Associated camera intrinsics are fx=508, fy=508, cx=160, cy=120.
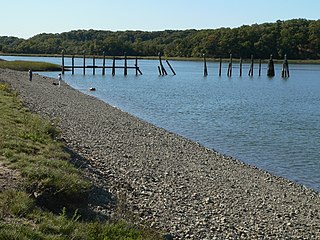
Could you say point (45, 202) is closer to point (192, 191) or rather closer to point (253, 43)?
point (192, 191)

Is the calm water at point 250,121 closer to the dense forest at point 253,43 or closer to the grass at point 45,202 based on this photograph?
the grass at point 45,202

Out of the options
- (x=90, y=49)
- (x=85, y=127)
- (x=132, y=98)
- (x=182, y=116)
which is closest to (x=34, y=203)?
(x=85, y=127)

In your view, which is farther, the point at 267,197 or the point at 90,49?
the point at 90,49

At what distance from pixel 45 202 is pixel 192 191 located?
4.56m

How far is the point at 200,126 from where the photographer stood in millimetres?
29125

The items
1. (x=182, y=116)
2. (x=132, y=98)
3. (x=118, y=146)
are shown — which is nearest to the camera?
(x=118, y=146)

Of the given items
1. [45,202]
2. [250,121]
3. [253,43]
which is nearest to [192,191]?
[45,202]

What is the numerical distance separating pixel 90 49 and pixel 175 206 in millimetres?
157372

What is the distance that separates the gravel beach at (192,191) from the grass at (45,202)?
0.67 meters

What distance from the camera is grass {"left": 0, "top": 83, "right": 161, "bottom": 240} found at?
7.06m

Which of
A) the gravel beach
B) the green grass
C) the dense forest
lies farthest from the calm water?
the dense forest

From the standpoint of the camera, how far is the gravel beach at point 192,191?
31.2 feet

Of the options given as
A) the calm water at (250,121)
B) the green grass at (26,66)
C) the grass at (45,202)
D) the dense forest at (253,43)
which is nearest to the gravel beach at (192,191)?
the grass at (45,202)

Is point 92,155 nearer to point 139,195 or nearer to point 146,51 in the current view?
point 139,195
